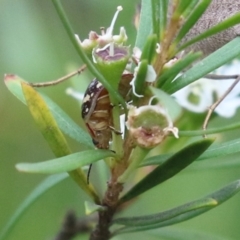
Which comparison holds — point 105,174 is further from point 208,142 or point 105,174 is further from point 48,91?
point 48,91

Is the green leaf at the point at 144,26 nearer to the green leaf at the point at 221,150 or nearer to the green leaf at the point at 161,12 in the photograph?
the green leaf at the point at 161,12

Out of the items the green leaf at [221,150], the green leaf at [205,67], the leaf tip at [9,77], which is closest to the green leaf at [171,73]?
the green leaf at [205,67]

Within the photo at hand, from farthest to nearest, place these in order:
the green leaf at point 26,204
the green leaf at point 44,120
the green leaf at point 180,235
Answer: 1. the green leaf at point 180,235
2. the green leaf at point 26,204
3. the green leaf at point 44,120

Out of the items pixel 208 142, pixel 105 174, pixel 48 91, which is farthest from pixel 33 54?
pixel 208 142

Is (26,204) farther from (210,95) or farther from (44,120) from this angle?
(210,95)

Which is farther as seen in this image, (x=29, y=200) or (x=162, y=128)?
(x=29, y=200)

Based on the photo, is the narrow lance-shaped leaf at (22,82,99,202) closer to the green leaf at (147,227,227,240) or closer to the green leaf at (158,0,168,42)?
the green leaf at (158,0,168,42)
